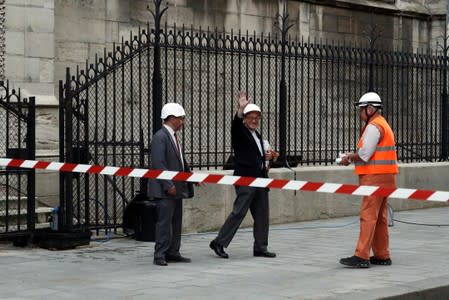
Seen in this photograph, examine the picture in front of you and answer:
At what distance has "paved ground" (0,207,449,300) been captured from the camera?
26.4 ft

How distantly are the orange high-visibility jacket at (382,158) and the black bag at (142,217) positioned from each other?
319 cm

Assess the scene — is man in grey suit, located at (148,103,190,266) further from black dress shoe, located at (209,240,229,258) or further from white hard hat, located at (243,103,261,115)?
white hard hat, located at (243,103,261,115)

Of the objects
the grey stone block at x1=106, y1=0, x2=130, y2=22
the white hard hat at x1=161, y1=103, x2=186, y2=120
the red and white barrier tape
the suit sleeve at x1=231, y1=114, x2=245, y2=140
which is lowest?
the red and white barrier tape

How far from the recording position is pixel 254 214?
10641mm

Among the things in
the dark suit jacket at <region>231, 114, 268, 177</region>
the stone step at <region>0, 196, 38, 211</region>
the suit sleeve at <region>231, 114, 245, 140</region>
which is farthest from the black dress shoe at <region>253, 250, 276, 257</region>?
the stone step at <region>0, 196, 38, 211</region>

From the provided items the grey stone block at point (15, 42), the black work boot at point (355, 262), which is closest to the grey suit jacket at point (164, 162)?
the black work boot at point (355, 262)

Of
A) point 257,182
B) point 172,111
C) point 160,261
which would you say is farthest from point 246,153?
point 160,261

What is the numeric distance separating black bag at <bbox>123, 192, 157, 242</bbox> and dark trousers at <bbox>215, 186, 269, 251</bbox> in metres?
1.56

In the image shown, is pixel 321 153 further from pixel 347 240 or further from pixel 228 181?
pixel 228 181

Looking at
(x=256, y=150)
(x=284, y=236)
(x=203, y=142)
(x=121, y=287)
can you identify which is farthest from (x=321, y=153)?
(x=121, y=287)

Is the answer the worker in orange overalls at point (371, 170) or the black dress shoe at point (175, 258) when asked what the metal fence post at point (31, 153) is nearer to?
the black dress shoe at point (175, 258)

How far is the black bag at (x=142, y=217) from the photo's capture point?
1184 centimetres

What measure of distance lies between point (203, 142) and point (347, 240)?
12.3 ft

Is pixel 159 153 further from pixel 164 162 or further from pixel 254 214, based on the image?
pixel 254 214
